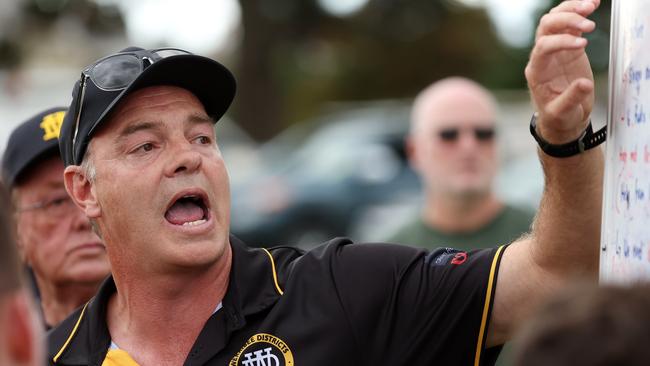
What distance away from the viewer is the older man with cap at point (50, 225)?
4.70 m

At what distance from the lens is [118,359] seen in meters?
3.54

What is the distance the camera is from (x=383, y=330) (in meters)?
3.29

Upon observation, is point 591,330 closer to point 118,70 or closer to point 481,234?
point 118,70

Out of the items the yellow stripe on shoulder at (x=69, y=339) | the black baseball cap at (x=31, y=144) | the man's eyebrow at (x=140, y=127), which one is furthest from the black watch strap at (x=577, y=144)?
the black baseball cap at (x=31, y=144)

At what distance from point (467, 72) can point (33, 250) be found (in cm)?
2601

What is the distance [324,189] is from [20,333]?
12529 millimetres

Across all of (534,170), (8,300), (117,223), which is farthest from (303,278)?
(534,170)

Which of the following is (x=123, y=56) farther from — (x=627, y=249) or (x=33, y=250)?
(x=627, y=249)

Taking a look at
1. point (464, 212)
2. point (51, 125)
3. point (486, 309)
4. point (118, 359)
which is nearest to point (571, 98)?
point (486, 309)

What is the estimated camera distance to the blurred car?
1455 cm

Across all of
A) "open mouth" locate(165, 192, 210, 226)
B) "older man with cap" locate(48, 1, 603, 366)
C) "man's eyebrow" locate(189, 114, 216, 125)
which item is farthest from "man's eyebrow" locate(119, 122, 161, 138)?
"open mouth" locate(165, 192, 210, 226)

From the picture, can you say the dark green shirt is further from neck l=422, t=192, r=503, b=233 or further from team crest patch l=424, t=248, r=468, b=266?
team crest patch l=424, t=248, r=468, b=266

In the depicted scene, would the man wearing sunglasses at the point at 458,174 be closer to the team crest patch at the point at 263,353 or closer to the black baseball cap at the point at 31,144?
the black baseball cap at the point at 31,144

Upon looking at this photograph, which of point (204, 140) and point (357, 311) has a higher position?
point (204, 140)
